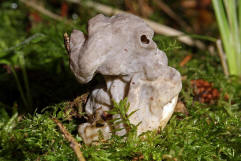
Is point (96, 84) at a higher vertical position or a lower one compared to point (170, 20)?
lower

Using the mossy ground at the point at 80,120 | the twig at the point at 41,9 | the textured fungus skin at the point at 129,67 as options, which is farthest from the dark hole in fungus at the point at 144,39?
the twig at the point at 41,9

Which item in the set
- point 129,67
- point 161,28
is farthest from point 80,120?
point 161,28

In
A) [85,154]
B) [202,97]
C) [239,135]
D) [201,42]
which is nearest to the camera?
[85,154]

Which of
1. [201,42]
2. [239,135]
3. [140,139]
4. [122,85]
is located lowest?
[239,135]

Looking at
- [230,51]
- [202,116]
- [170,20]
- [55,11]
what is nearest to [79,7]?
[55,11]

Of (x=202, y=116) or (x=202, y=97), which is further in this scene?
(x=202, y=97)

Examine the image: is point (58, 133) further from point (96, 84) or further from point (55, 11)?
point (55, 11)
